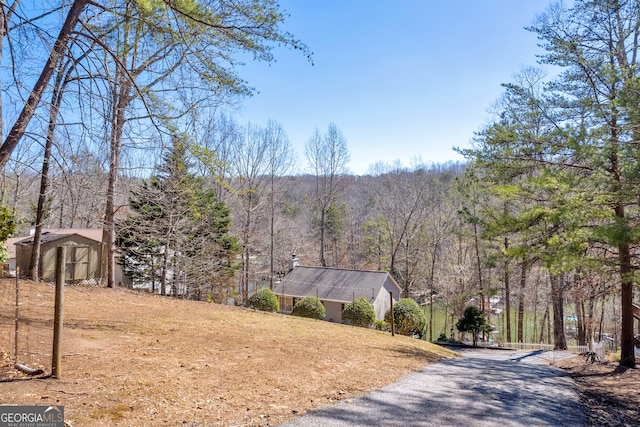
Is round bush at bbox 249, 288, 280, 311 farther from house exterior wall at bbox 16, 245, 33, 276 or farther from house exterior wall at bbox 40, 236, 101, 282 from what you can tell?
house exterior wall at bbox 16, 245, 33, 276

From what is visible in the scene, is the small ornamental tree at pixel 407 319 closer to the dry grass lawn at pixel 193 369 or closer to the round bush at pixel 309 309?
the round bush at pixel 309 309

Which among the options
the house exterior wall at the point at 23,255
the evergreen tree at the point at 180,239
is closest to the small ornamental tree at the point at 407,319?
the evergreen tree at the point at 180,239

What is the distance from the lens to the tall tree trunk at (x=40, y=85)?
15.2ft

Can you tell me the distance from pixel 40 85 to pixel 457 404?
674cm

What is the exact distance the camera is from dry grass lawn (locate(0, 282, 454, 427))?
3.53m

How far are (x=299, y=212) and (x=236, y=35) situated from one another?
117 feet

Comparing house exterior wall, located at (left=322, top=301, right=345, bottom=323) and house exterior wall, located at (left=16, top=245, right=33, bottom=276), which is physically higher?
house exterior wall, located at (left=16, top=245, right=33, bottom=276)

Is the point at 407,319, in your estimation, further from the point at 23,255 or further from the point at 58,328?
the point at 23,255

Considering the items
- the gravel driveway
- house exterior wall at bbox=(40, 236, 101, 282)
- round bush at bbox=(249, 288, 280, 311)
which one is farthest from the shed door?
the gravel driveway

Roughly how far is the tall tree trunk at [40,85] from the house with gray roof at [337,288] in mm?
16959

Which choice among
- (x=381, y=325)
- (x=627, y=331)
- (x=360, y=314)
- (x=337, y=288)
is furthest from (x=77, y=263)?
(x=627, y=331)

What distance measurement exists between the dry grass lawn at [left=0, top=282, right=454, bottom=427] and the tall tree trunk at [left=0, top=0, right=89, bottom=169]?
2.66 metres

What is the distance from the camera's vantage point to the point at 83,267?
16.5m

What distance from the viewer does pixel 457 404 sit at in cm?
507
